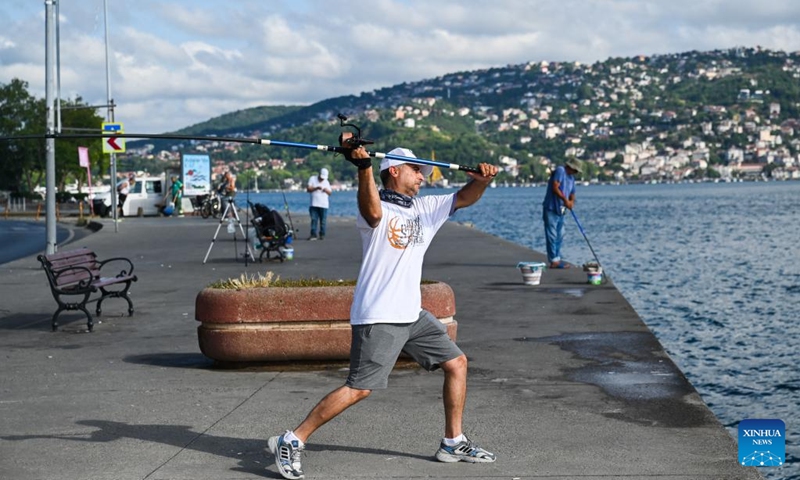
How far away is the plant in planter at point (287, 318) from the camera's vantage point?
32.0ft

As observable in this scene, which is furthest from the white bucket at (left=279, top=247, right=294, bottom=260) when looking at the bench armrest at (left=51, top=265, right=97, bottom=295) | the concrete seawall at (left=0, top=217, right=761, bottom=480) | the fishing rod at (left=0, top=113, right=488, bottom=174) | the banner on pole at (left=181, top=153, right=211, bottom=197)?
the banner on pole at (left=181, top=153, right=211, bottom=197)

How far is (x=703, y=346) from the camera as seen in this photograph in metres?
17.1

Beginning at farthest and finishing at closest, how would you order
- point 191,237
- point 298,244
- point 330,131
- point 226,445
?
1. point 330,131
2. point 191,237
3. point 298,244
4. point 226,445

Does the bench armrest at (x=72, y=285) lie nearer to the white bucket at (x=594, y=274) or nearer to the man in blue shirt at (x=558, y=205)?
the white bucket at (x=594, y=274)

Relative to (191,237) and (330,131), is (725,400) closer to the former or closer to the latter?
(191,237)

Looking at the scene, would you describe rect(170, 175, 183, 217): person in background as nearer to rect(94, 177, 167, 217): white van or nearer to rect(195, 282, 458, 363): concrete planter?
rect(94, 177, 167, 217): white van

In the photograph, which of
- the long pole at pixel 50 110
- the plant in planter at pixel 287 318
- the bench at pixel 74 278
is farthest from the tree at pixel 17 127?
the plant in planter at pixel 287 318

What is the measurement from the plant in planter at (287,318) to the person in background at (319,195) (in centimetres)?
1787

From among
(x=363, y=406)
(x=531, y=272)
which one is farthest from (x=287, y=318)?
(x=531, y=272)

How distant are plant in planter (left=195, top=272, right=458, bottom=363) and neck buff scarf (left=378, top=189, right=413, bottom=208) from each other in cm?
309

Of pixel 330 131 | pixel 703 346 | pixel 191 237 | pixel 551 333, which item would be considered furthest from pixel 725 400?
pixel 330 131

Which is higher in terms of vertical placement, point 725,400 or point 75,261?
point 75,261

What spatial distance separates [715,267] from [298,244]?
41.1 feet

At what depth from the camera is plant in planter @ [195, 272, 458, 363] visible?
975cm
